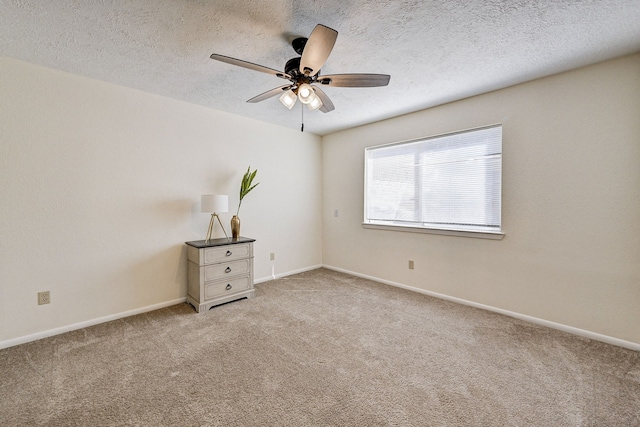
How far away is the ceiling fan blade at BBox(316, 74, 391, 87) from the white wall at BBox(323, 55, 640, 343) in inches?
66.4

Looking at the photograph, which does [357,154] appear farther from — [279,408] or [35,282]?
[35,282]

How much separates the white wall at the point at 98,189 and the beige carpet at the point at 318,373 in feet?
1.11

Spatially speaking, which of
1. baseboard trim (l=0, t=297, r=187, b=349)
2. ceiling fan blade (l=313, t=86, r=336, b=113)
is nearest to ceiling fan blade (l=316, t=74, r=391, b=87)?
ceiling fan blade (l=313, t=86, r=336, b=113)

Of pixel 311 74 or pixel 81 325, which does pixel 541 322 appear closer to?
pixel 311 74

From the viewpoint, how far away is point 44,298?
2303 millimetres

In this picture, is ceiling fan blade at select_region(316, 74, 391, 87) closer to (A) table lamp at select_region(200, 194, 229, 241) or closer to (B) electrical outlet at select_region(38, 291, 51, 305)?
(A) table lamp at select_region(200, 194, 229, 241)

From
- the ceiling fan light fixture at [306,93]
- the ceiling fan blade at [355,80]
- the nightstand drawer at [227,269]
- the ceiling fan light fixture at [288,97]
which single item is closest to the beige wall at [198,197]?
the nightstand drawer at [227,269]

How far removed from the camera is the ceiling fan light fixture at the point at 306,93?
1918mm

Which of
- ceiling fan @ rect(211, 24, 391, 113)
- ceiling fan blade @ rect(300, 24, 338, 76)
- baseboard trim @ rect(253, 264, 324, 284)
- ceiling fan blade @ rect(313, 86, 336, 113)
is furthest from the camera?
baseboard trim @ rect(253, 264, 324, 284)

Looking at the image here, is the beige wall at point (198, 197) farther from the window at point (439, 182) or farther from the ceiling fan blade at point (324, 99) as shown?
the ceiling fan blade at point (324, 99)

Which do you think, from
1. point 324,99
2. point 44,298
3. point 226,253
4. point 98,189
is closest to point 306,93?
point 324,99

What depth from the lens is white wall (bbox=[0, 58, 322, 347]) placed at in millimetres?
2191

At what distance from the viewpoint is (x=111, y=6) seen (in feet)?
5.16

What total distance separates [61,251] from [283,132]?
294cm
